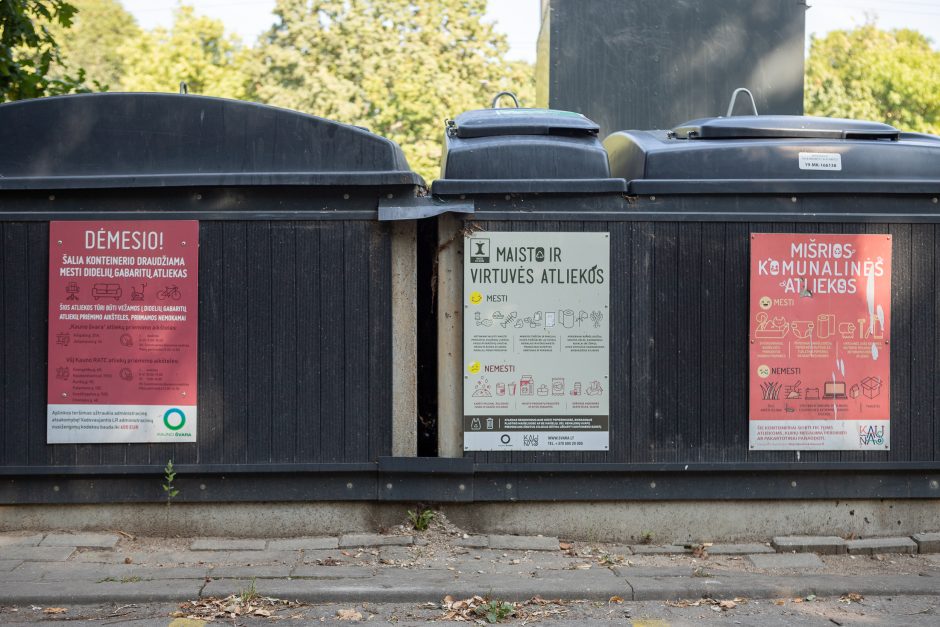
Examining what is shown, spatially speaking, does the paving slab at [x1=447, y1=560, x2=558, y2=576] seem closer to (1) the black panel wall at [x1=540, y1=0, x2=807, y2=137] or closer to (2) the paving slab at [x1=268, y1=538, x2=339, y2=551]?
(2) the paving slab at [x1=268, y1=538, x2=339, y2=551]

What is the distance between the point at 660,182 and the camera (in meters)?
6.16

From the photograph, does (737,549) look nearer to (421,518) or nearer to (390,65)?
(421,518)

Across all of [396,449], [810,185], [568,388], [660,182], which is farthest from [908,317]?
[396,449]

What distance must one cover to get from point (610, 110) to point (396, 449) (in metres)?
4.34

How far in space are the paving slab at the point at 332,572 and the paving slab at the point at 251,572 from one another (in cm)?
6

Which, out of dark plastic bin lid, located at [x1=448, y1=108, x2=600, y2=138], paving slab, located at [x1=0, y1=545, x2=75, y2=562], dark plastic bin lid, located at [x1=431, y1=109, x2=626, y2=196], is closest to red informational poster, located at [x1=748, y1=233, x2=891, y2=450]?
dark plastic bin lid, located at [x1=431, y1=109, x2=626, y2=196]

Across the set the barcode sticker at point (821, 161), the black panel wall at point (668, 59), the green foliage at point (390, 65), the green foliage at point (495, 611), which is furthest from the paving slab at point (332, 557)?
the green foliage at point (390, 65)

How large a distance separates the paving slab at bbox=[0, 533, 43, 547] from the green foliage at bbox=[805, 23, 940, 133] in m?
43.5

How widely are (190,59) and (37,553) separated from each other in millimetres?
39445

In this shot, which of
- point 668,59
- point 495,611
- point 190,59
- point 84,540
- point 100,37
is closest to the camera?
point 495,611

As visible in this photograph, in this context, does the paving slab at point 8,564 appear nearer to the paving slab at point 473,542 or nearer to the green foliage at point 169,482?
the green foliage at point 169,482

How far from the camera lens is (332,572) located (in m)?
5.48

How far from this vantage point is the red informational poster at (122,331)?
6.02 meters

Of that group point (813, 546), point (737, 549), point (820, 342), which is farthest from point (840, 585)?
point (820, 342)
